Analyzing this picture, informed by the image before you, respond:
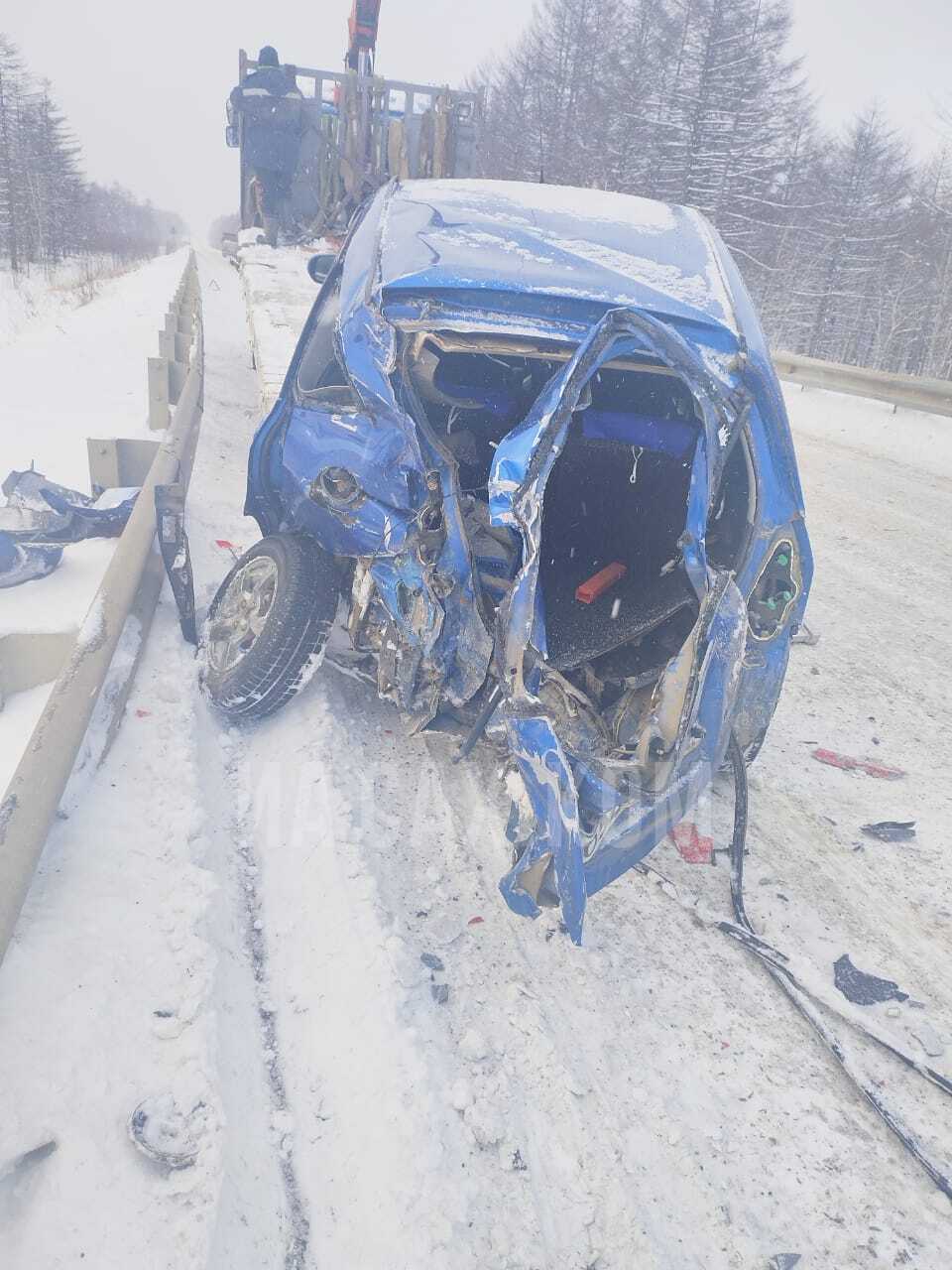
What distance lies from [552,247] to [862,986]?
10.1 feet

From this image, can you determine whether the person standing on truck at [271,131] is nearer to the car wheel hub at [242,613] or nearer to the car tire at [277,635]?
the car wheel hub at [242,613]

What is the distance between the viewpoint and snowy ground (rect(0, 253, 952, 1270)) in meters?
1.86

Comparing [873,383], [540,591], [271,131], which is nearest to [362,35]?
[271,131]

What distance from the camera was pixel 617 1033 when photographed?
239 cm

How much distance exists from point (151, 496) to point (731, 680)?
10.5 ft

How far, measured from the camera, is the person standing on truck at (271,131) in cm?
1384

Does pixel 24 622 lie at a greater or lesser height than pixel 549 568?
lesser

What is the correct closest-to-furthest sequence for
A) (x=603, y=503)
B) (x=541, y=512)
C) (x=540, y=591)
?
(x=540, y=591) → (x=541, y=512) → (x=603, y=503)

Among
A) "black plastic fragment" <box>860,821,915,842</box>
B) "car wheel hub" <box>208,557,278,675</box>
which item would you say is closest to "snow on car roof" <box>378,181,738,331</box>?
"car wheel hub" <box>208,557,278,675</box>

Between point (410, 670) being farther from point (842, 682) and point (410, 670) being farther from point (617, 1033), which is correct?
point (842, 682)

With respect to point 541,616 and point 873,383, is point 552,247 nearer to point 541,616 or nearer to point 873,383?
point 541,616

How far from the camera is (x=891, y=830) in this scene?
10.9ft

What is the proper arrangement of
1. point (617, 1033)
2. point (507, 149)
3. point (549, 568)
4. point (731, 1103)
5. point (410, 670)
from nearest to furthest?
point (731, 1103), point (617, 1033), point (410, 670), point (549, 568), point (507, 149)

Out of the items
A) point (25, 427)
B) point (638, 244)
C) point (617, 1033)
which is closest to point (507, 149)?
point (25, 427)
